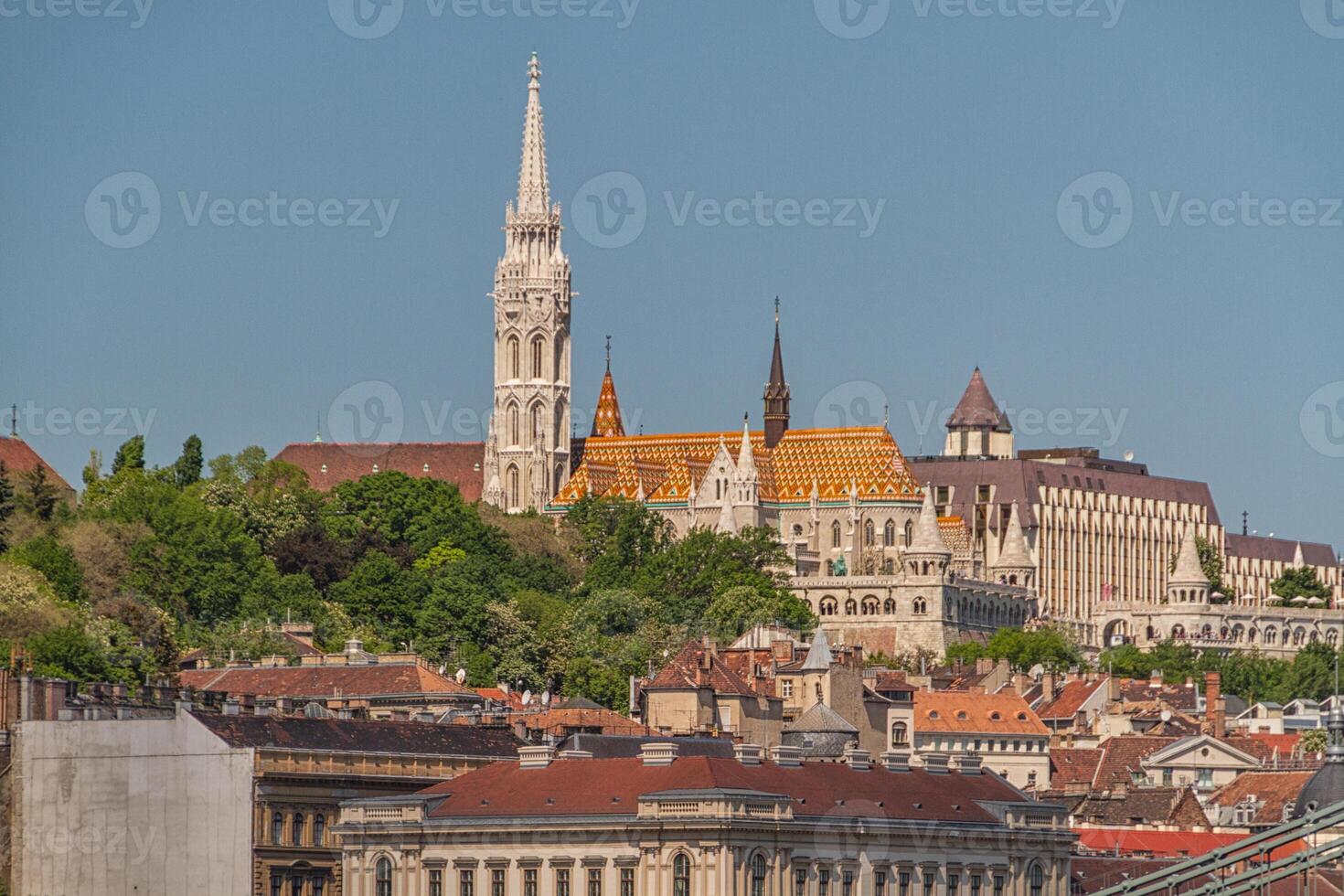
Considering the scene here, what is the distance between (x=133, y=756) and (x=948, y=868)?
19.4 m

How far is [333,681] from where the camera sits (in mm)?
137500

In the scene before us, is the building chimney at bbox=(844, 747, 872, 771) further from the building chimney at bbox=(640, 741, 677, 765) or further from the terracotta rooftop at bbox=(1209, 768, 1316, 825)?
the terracotta rooftop at bbox=(1209, 768, 1316, 825)

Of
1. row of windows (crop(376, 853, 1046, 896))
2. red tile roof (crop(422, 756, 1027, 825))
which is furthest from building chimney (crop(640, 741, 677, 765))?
row of windows (crop(376, 853, 1046, 896))

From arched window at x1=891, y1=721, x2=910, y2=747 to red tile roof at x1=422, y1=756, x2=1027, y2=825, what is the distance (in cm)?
4547

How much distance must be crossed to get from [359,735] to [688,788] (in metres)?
15.3

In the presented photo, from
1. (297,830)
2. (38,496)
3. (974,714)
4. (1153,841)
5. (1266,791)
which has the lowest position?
(1153,841)

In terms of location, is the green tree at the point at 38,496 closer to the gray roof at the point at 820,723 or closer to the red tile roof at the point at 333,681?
the red tile roof at the point at 333,681

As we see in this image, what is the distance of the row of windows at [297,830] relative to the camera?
103750mm

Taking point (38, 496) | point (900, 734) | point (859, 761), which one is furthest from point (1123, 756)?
point (859, 761)

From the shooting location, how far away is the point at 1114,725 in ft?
562

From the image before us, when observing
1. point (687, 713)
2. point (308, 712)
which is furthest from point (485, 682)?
point (308, 712)

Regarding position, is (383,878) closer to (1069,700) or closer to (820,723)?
(820,723)

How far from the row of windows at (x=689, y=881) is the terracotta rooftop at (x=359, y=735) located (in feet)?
15.3

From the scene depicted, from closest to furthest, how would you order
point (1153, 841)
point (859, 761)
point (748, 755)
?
point (748, 755) → point (859, 761) → point (1153, 841)
